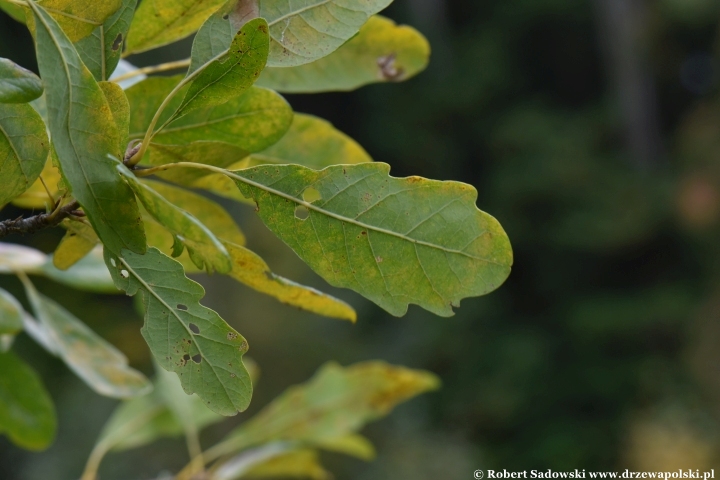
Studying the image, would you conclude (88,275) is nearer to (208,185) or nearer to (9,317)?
(9,317)

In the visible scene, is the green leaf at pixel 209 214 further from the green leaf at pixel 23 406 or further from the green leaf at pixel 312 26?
the green leaf at pixel 23 406

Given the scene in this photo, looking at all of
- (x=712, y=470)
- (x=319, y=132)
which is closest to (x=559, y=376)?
Answer: (x=712, y=470)

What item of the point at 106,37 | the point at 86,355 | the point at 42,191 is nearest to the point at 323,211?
the point at 106,37

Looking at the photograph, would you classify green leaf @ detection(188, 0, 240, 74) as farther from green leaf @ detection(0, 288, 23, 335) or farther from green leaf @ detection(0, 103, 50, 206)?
green leaf @ detection(0, 288, 23, 335)

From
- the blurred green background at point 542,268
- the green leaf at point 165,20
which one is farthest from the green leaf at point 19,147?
the blurred green background at point 542,268

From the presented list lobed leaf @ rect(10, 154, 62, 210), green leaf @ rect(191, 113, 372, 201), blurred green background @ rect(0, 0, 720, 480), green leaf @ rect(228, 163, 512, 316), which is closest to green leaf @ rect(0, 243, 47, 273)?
lobed leaf @ rect(10, 154, 62, 210)
